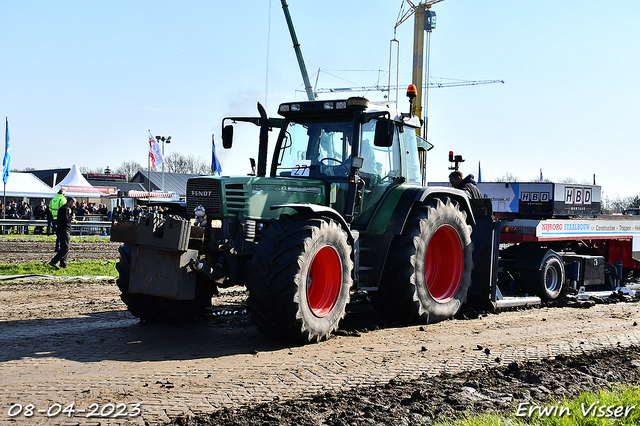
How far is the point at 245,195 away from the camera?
7035 mm

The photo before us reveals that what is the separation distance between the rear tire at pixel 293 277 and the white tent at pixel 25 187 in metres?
33.2

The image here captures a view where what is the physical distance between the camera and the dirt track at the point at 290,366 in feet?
14.8

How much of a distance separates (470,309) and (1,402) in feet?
21.7

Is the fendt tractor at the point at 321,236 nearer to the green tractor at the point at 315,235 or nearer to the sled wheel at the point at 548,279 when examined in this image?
the green tractor at the point at 315,235

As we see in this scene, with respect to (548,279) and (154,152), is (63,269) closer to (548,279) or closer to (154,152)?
(548,279)

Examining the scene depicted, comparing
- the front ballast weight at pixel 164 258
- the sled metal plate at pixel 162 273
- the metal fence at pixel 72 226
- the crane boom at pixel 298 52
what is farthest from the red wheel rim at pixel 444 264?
the metal fence at pixel 72 226

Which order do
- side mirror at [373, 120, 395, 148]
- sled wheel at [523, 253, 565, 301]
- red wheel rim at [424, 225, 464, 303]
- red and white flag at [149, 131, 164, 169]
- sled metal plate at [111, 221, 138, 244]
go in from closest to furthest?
sled metal plate at [111, 221, 138, 244]
side mirror at [373, 120, 395, 148]
red wheel rim at [424, 225, 464, 303]
sled wheel at [523, 253, 565, 301]
red and white flag at [149, 131, 164, 169]

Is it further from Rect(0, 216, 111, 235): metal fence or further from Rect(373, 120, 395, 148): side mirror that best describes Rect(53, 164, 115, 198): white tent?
Rect(373, 120, 395, 148): side mirror

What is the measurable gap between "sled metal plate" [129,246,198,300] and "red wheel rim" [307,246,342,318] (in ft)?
4.30

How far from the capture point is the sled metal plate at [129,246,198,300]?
6605 mm

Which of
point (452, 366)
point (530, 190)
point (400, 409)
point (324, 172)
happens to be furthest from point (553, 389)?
point (530, 190)

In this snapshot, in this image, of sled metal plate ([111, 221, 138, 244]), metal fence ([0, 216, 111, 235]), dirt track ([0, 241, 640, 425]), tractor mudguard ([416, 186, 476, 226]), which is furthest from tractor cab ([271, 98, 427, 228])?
metal fence ([0, 216, 111, 235])

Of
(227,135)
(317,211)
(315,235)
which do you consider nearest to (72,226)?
(227,135)

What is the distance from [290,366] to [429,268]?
3.73m
